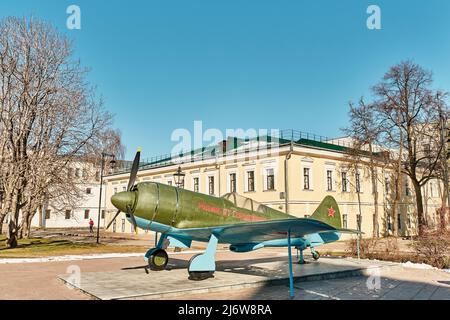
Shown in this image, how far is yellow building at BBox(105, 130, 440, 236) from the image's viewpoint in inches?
1241

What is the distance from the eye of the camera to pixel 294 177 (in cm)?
3134

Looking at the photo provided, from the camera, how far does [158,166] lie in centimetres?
4412

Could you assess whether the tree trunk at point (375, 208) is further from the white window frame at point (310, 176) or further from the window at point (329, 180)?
the white window frame at point (310, 176)

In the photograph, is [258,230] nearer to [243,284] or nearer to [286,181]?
[243,284]

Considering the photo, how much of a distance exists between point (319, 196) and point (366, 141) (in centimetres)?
808

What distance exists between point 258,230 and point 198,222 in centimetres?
232

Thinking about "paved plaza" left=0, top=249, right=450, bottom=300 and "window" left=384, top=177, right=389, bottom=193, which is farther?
"window" left=384, top=177, right=389, bottom=193

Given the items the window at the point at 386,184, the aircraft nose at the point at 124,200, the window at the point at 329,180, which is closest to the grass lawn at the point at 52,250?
the aircraft nose at the point at 124,200

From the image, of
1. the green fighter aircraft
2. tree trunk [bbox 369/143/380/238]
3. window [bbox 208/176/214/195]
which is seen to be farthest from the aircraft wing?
tree trunk [bbox 369/143/380/238]

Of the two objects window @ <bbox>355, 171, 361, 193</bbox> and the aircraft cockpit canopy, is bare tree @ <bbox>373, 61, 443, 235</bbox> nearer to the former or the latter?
window @ <bbox>355, 171, 361, 193</bbox>

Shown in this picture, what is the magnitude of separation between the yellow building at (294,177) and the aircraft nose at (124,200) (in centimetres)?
2177

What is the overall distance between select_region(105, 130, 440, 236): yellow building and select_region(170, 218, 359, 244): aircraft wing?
1987cm

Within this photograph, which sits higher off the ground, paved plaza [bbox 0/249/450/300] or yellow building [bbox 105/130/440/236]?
yellow building [bbox 105/130/440/236]
